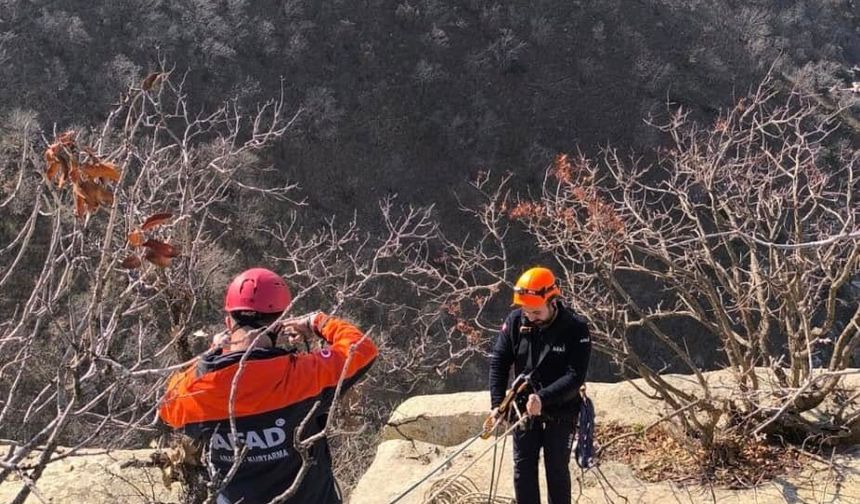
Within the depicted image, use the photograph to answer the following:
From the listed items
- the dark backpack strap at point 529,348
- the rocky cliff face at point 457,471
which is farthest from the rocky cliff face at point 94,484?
the dark backpack strap at point 529,348

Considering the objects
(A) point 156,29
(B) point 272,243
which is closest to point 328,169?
(B) point 272,243

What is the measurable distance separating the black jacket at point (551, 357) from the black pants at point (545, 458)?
0.33ft

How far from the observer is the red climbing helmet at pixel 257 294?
7.66 feet

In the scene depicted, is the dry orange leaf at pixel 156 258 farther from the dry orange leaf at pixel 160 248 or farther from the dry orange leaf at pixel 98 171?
the dry orange leaf at pixel 98 171

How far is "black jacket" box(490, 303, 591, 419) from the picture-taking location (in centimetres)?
356

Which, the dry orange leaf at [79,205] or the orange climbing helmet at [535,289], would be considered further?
the orange climbing helmet at [535,289]

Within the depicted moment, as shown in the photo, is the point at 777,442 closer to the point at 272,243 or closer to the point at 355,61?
the point at 272,243

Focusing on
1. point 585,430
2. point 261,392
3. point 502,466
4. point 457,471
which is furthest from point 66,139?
point 502,466

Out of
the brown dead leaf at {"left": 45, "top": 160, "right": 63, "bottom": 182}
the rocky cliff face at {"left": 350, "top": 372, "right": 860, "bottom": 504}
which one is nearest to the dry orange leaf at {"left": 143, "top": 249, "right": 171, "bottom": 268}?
the brown dead leaf at {"left": 45, "top": 160, "right": 63, "bottom": 182}

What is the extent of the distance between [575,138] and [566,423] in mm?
19368

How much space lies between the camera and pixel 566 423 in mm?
3748

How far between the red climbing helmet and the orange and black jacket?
0.45 feet

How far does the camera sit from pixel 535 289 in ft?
11.5

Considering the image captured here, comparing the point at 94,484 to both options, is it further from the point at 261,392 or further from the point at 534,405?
the point at 261,392
